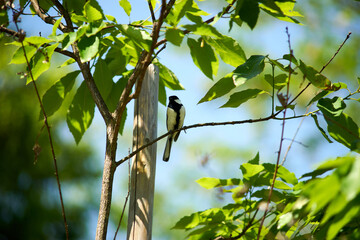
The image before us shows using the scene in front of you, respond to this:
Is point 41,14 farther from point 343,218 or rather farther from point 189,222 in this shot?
point 343,218

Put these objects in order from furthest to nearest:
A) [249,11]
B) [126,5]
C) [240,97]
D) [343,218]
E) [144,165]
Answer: [144,165] < [126,5] < [240,97] < [249,11] < [343,218]

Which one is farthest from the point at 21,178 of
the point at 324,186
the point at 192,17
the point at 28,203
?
the point at 324,186

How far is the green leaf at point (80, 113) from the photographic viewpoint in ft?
5.59

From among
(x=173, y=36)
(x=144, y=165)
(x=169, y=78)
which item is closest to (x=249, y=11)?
(x=173, y=36)

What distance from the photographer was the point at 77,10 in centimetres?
162

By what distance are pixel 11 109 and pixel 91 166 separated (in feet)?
4.64

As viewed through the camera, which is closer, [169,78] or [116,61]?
[116,61]

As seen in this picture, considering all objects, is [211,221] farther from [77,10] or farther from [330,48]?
[330,48]

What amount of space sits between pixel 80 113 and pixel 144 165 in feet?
1.30

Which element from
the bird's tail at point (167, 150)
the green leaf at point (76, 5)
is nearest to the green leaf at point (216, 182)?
the green leaf at point (76, 5)

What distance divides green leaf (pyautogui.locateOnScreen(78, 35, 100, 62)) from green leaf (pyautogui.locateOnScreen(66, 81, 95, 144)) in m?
0.51

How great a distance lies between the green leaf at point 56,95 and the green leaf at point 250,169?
87 centimetres

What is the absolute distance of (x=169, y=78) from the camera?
6.35 ft

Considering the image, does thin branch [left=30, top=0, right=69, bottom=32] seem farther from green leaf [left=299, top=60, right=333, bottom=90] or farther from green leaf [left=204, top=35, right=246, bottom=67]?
green leaf [left=299, top=60, right=333, bottom=90]
